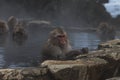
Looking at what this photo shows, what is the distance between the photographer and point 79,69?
7.26 m

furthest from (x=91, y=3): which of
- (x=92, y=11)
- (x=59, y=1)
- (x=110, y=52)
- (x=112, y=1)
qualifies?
(x=110, y=52)

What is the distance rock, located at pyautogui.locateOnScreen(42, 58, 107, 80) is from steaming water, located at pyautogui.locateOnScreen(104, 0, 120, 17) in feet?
103

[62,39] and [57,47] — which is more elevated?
[62,39]

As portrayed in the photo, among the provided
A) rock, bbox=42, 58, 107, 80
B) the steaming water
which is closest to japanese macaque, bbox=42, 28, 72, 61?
rock, bbox=42, 58, 107, 80

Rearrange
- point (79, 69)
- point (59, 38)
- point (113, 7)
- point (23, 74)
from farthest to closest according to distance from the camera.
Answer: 1. point (113, 7)
2. point (59, 38)
3. point (79, 69)
4. point (23, 74)

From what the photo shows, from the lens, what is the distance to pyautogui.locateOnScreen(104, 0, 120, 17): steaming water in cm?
4015

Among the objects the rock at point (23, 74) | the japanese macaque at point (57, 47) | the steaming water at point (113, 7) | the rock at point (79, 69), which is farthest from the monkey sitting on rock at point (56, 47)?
the steaming water at point (113, 7)

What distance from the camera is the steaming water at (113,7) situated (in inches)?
1581

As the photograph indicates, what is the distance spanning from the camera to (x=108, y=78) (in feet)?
25.4

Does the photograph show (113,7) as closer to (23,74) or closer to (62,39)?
(62,39)

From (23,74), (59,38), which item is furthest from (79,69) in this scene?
(59,38)

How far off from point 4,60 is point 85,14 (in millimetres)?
26362

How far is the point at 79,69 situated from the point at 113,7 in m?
36.6

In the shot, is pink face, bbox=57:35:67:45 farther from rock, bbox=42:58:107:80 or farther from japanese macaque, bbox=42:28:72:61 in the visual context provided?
rock, bbox=42:58:107:80
